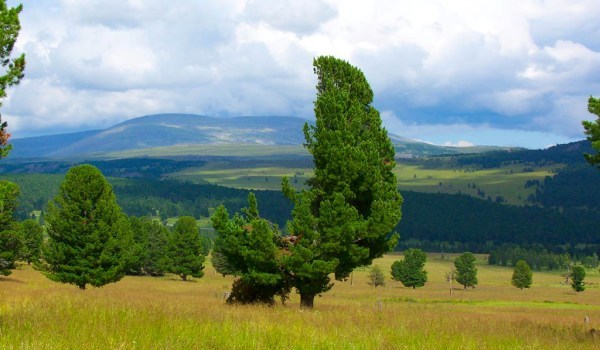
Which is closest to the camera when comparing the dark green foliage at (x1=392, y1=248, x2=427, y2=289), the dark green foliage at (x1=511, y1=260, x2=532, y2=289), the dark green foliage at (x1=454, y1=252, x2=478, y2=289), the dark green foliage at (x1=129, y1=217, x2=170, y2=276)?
the dark green foliage at (x1=129, y1=217, x2=170, y2=276)

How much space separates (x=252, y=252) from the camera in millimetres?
18672

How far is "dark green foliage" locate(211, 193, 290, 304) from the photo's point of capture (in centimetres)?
1870

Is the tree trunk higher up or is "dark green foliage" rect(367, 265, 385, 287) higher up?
the tree trunk

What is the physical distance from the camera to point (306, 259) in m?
18.5

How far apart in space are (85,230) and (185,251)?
46615mm

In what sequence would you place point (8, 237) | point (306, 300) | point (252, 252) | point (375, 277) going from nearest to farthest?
point (252, 252) < point (306, 300) < point (8, 237) < point (375, 277)

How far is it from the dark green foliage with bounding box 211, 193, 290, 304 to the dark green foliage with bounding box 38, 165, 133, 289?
64.0 feet

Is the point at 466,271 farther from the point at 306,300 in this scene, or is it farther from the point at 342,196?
the point at 342,196

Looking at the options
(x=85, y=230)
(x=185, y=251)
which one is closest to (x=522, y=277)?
(x=185, y=251)

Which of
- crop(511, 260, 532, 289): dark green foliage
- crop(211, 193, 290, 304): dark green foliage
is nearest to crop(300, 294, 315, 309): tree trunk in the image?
crop(211, 193, 290, 304): dark green foliage

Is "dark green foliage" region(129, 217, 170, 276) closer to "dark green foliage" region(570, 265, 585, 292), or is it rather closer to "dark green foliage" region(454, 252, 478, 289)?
"dark green foliage" region(454, 252, 478, 289)

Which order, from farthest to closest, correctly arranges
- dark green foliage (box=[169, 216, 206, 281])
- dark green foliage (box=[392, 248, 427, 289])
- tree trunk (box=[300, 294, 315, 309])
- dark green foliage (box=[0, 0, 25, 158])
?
1. dark green foliage (box=[392, 248, 427, 289])
2. dark green foliage (box=[169, 216, 206, 281])
3. tree trunk (box=[300, 294, 315, 309])
4. dark green foliage (box=[0, 0, 25, 158])

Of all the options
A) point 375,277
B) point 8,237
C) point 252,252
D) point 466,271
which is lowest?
point 375,277

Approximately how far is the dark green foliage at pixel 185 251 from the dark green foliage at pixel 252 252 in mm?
63920
